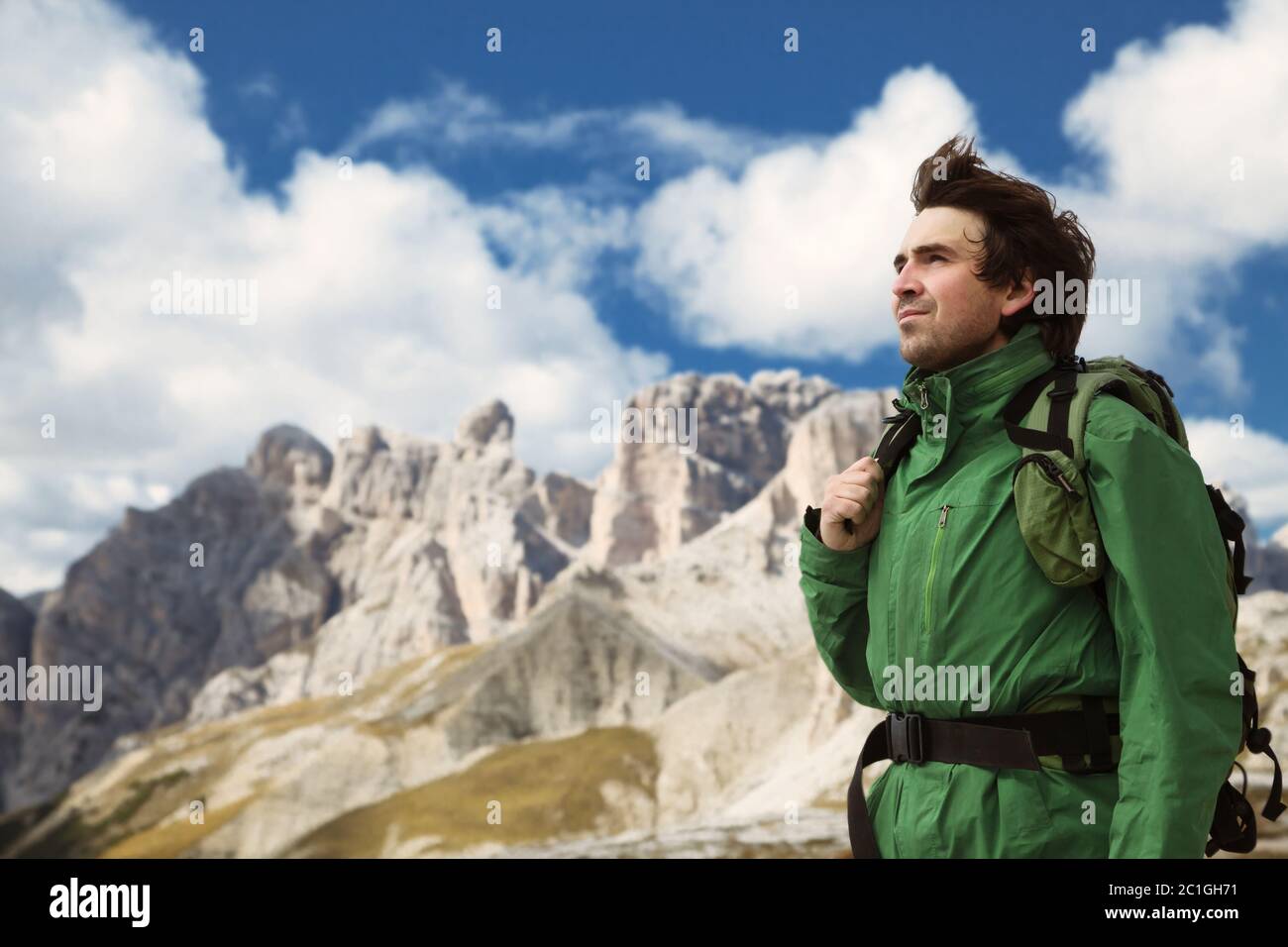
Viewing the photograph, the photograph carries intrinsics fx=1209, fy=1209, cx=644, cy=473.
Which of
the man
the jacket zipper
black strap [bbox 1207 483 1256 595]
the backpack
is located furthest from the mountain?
the jacket zipper

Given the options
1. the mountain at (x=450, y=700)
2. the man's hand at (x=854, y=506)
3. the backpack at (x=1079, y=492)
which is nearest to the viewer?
the backpack at (x=1079, y=492)

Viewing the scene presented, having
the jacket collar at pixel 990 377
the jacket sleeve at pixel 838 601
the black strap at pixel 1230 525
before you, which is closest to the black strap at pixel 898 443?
the jacket collar at pixel 990 377

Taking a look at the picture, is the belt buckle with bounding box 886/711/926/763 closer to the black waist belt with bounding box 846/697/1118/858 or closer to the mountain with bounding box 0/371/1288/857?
the black waist belt with bounding box 846/697/1118/858

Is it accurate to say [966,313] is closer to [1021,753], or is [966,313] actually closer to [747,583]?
[1021,753]

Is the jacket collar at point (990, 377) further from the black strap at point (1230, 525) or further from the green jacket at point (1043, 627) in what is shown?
the black strap at point (1230, 525)

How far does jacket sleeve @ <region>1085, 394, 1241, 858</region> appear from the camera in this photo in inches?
168

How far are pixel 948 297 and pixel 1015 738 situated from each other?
1907 mm

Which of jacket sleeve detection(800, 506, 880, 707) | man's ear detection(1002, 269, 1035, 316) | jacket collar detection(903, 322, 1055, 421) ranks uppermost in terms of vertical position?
man's ear detection(1002, 269, 1035, 316)

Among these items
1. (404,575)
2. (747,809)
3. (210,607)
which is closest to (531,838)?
(747,809)

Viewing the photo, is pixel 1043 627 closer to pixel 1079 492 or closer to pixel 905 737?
pixel 1079 492

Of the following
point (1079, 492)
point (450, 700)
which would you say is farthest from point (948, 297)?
point (450, 700)

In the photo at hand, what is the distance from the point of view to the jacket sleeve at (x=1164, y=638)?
4266mm

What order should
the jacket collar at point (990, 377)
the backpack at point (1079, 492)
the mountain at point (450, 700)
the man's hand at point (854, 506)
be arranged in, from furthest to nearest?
the mountain at point (450, 700), the man's hand at point (854, 506), the jacket collar at point (990, 377), the backpack at point (1079, 492)

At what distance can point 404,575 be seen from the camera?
18425 centimetres
